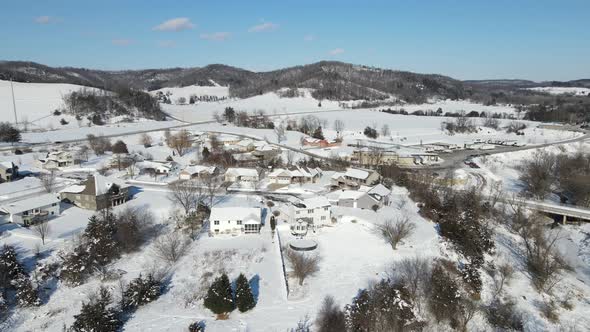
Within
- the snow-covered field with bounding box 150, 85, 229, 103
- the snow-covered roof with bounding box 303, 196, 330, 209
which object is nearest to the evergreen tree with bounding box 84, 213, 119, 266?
the snow-covered roof with bounding box 303, 196, 330, 209

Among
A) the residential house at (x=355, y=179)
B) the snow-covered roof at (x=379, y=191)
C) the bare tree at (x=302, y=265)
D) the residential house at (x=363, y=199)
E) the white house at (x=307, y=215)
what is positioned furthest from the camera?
the residential house at (x=355, y=179)

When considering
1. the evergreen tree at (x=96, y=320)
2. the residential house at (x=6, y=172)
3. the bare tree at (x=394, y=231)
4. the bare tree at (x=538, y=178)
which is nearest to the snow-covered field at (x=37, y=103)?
Answer: the residential house at (x=6, y=172)

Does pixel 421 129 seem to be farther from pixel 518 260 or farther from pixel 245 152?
pixel 518 260

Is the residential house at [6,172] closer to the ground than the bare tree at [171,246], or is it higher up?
higher up

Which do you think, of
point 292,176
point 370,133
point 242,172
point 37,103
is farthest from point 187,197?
point 37,103

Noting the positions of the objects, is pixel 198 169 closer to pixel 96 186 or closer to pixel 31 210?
pixel 96 186

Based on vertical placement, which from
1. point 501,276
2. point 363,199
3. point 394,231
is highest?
point 363,199

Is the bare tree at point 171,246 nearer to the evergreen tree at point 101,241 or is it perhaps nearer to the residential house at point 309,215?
the evergreen tree at point 101,241
